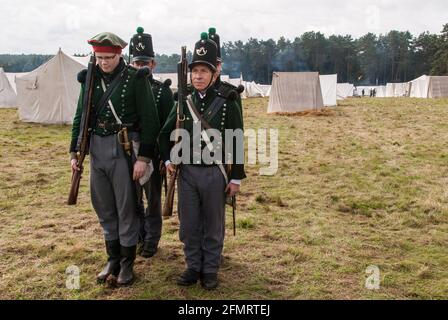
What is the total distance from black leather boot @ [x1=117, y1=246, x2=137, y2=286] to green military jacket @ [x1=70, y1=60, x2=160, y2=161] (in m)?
0.87

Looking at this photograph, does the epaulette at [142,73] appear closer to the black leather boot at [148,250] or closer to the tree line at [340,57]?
the black leather boot at [148,250]

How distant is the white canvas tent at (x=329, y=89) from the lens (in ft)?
91.9

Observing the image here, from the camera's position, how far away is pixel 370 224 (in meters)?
5.81

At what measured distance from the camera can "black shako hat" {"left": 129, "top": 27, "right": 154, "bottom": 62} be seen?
4668 mm

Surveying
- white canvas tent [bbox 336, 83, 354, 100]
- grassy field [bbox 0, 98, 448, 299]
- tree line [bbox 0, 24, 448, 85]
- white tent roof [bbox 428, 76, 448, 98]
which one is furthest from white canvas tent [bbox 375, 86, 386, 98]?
grassy field [bbox 0, 98, 448, 299]

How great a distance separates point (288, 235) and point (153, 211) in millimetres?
1694

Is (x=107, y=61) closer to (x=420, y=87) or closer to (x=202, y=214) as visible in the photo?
(x=202, y=214)

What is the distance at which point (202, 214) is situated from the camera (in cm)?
402

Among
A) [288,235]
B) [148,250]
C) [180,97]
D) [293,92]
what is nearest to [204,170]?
[180,97]

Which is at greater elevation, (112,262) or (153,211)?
(153,211)
